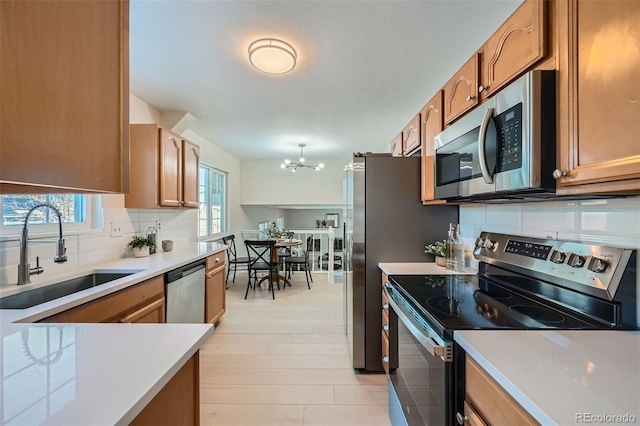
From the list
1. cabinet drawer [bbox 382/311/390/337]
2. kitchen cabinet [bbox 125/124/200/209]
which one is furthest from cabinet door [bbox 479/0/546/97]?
kitchen cabinet [bbox 125/124/200/209]

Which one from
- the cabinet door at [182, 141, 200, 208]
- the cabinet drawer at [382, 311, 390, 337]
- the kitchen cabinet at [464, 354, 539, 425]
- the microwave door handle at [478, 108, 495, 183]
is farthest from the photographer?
the cabinet door at [182, 141, 200, 208]

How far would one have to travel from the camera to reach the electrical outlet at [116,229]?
2.41 meters

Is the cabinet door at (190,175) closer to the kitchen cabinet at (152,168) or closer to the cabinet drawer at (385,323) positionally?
the kitchen cabinet at (152,168)

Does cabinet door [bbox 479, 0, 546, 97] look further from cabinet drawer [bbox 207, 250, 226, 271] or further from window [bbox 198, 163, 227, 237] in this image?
window [bbox 198, 163, 227, 237]

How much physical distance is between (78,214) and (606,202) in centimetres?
314

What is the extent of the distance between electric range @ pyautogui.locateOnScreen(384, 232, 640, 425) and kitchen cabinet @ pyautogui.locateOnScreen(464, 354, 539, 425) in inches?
1.7

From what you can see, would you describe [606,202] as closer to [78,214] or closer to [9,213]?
[9,213]

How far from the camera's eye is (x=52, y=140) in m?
0.62

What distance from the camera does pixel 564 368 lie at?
2.37ft

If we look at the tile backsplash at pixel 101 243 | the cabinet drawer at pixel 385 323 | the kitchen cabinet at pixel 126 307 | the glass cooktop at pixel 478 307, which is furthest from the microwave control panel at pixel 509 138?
the tile backsplash at pixel 101 243

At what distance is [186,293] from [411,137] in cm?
236

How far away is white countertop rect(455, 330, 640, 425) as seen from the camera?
58 centimetres

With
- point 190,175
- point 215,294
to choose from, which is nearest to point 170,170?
point 190,175

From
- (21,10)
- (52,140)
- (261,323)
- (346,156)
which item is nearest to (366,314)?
(261,323)
